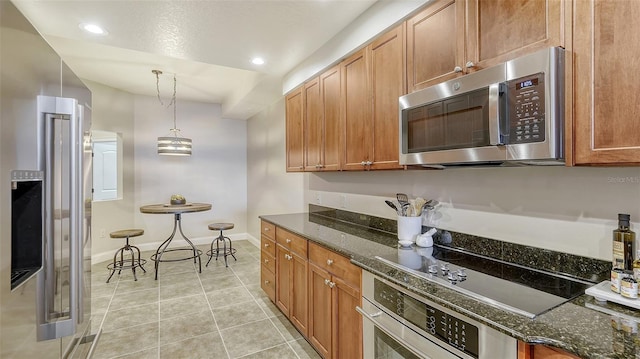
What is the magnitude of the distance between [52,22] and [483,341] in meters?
3.29

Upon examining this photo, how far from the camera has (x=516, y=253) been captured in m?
1.52

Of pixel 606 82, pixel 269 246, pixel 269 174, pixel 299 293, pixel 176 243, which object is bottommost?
pixel 176 243

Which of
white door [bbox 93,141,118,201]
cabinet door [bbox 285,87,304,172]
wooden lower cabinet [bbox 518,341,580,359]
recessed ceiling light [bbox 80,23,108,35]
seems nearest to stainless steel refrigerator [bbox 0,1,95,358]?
recessed ceiling light [bbox 80,23,108,35]

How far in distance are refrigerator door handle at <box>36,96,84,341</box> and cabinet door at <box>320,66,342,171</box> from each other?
1678 mm

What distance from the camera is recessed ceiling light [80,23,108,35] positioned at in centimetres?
222

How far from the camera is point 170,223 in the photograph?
557 centimetres

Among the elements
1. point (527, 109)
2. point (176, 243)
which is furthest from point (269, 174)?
point (527, 109)

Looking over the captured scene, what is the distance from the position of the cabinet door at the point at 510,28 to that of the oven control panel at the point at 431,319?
Result: 111cm

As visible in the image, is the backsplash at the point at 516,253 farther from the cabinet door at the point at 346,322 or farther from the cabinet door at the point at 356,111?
the cabinet door at the point at 356,111

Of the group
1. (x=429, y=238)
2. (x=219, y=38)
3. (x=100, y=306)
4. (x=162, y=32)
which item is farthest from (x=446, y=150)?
(x=100, y=306)

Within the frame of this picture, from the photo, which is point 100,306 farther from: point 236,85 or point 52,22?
point 236,85

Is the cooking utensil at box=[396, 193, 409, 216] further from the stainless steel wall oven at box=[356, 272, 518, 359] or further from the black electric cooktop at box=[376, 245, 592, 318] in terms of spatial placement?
the stainless steel wall oven at box=[356, 272, 518, 359]

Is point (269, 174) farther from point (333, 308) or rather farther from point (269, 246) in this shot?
point (333, 308)

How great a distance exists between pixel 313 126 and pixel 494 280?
199 cm
